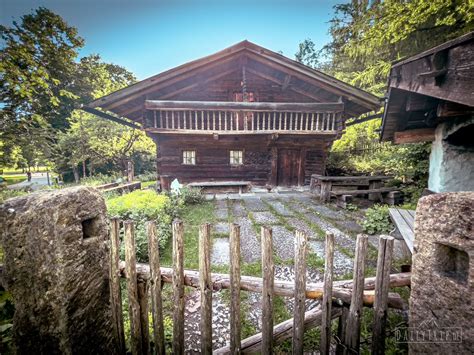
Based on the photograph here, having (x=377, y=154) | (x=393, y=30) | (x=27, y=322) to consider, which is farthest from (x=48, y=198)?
(x=377, y=154)

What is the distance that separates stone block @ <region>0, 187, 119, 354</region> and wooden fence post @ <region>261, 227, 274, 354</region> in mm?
1189

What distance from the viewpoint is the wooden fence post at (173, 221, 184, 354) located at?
4.74ft

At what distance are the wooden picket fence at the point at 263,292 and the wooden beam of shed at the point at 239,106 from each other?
703cm

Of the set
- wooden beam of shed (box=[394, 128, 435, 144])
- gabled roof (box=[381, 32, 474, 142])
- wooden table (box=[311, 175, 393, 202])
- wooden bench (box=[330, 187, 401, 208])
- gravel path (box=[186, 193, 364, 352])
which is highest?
gabled roof (box=[381, 32, 474, 142])

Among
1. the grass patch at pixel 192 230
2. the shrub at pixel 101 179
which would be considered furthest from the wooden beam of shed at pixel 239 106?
the shrub at pixel 101 179

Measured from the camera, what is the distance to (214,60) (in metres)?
8.45

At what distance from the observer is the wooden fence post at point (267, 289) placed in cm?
137

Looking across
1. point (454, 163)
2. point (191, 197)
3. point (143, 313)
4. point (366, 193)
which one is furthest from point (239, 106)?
point (143, 313)

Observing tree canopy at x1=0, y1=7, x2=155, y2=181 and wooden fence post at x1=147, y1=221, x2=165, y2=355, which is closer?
wooden fence post at x1=147, y1=221, x2=165, y2=355

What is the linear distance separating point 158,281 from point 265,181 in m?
8.95

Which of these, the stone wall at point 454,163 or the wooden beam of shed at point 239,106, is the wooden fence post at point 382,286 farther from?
the wooden beam of shed at point 239,106

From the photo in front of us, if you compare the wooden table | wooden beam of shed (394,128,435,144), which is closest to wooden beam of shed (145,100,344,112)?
the wooden table

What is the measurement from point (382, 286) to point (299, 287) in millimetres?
604

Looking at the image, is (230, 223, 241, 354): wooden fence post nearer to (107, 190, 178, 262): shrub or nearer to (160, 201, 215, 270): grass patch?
(160, 201, 215, 270): grass patch
